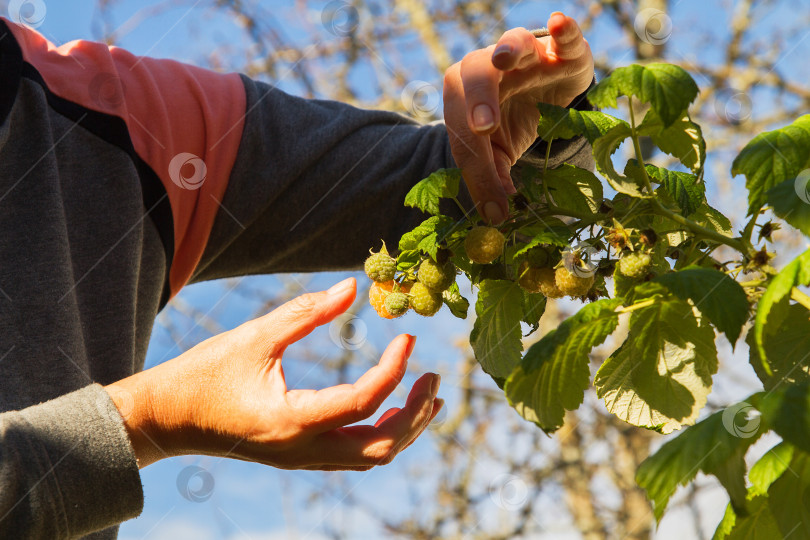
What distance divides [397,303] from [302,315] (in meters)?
0.13

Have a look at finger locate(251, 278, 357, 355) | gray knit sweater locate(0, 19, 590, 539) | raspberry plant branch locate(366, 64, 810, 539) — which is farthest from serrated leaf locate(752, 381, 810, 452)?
gray knit sweater locate(0, 19, 590, 539)

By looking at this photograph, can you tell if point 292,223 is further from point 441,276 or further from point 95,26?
point 95,26

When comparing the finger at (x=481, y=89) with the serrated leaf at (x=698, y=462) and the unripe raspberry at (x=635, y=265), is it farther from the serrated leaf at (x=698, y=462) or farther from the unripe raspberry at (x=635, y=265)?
the serrated leaf at (x=698, y=462)

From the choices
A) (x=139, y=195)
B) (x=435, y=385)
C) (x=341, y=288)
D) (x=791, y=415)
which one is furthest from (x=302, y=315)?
(x=139, y=195)

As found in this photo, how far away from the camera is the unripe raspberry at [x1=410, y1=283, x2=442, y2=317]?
0.60 m

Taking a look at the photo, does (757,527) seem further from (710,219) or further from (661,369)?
(710,219)

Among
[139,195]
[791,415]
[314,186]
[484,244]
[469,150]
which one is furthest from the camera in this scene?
[314,186]

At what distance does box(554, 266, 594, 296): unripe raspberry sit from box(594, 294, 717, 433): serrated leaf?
50 millimetres

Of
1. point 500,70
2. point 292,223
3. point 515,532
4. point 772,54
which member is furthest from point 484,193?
point 772,54

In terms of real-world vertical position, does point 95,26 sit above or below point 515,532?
above

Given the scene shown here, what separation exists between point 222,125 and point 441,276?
2.84 ft

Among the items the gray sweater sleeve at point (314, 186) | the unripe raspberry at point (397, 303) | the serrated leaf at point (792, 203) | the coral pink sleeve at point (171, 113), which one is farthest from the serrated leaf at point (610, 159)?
the coral pink sleeve at point (171, 113)

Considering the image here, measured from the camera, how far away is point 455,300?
623 mm

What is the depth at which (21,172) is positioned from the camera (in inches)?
42.9
